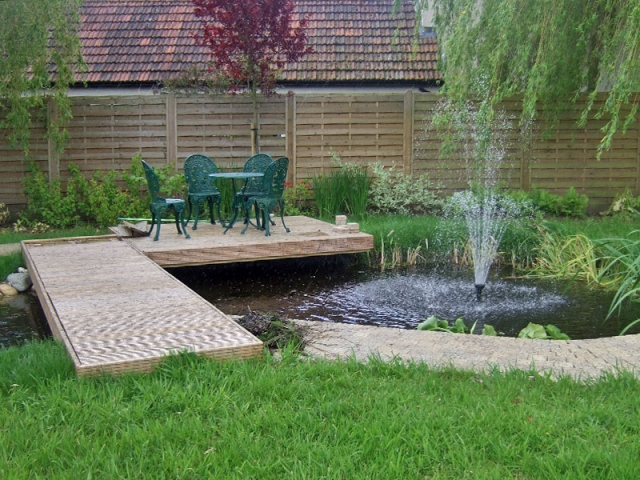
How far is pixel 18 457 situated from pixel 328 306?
381 cm

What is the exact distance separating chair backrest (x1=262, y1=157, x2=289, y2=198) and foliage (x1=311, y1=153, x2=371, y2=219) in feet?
7.94

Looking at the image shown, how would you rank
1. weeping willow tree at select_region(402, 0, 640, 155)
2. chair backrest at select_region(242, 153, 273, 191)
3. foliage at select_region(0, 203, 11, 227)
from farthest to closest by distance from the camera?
foliage at select_region(0, 203, 11, 227), chair backrest at select_region(242, 153, 273, 191), weeping willow tree at select_region(402, 0, 640, 155)

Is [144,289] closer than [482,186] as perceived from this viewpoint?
Yes

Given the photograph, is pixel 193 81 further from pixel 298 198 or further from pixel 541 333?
pixel 541 333

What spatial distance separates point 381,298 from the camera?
6395 millimetres

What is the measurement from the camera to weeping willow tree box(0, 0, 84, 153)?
28.6 ft

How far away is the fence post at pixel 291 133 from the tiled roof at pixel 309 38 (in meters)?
3.18

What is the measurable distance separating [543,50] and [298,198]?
4.14 metres

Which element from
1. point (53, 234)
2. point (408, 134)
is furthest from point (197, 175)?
point (408, 134)

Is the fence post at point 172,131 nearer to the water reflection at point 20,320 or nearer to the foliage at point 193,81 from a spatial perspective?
the foliage at point 193,81

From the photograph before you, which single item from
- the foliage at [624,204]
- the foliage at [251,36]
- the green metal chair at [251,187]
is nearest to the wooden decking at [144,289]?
the green metal chair at [251,187]

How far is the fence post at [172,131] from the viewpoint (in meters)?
10.3

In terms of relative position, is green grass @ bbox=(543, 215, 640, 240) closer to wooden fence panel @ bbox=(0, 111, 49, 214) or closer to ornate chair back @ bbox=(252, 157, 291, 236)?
ornate chair back @ bbox=(252, 157, 291, 236)

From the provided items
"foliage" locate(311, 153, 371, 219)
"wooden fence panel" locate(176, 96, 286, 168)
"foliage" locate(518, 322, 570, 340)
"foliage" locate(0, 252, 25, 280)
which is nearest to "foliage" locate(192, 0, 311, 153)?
"wooden fence panel" locate(176, 96, 286, 168)
